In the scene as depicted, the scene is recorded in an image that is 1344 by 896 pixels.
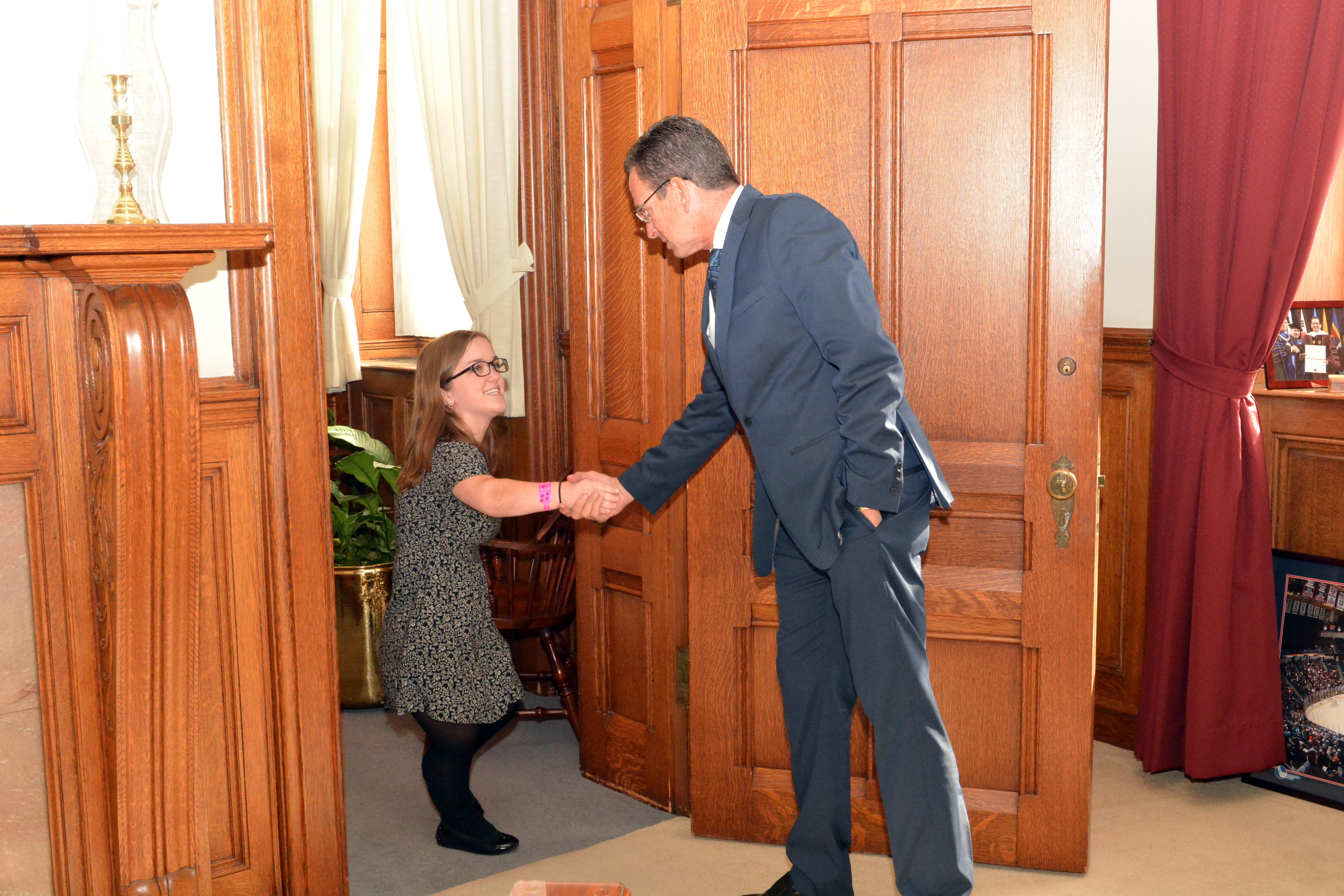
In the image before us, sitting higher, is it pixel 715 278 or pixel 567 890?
pixel 715 278

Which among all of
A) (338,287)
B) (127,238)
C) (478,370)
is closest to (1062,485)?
(478,370)

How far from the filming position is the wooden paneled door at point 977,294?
2.79 metres

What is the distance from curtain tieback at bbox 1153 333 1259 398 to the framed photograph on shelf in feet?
0.27

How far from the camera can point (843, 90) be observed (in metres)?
2.87

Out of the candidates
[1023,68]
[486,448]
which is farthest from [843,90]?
[486,448]

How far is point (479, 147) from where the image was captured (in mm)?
4469

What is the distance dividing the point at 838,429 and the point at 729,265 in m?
0.42

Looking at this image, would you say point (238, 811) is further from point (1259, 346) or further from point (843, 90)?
point (1259, 346)

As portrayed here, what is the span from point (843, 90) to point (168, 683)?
6.47 ft

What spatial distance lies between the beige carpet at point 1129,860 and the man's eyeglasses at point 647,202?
1623mm

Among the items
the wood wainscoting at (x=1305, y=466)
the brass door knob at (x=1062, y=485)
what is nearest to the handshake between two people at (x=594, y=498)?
the brass door knob at (x=1062, y=485)

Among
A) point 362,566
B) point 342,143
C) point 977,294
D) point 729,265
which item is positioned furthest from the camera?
point 342,143

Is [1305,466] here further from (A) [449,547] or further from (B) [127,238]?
(B) [127,238]

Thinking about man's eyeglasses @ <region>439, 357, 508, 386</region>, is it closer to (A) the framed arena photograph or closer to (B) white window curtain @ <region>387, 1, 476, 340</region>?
(A) the framed arena photograph
